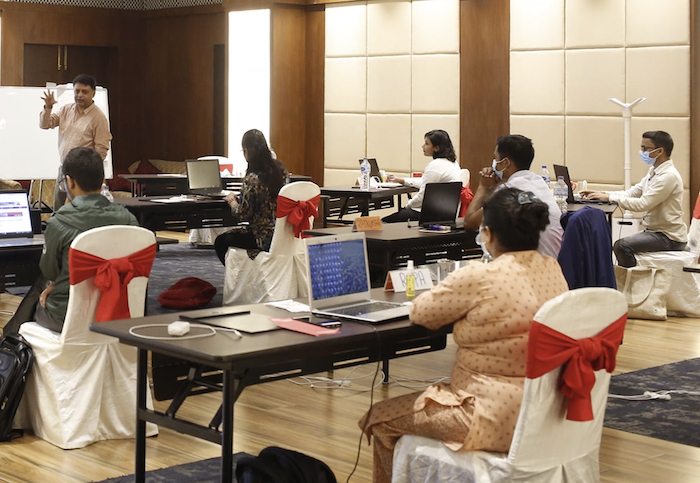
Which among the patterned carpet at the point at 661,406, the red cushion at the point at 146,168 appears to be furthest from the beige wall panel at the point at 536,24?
the red cushion at the point at 146,168

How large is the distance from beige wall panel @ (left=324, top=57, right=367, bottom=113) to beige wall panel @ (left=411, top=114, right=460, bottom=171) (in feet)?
2.41

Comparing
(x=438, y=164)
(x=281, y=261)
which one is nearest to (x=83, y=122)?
(x=281, y=261)

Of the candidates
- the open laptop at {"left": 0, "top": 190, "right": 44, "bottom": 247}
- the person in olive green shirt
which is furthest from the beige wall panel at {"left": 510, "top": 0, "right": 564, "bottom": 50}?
the person in olive green shirt

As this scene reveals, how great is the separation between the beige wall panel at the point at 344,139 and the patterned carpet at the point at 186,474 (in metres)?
7.17

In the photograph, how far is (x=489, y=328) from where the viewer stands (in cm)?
288

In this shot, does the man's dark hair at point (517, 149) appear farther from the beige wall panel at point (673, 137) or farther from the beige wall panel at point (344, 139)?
the beige wall panel at point (344, 139)

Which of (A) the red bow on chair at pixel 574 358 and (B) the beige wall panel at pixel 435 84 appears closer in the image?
(A) the red bow on chair at pixel 574 358

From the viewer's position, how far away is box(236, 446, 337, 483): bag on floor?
316 centimetres

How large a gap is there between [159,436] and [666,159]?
14.5 ft

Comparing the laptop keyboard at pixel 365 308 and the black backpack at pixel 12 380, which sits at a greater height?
the laptop keyboard at pixel 365 308

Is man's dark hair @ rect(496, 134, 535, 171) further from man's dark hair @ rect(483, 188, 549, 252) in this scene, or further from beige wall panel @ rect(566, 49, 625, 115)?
beige wall panel @ rect(566, 49, 625, 115)

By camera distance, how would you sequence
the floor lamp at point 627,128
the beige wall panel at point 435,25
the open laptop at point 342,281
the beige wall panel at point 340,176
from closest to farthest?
the open laptop at point 342,281, the floor lamp at point 627,128, the beige wall panel at point 435,25, the beige wall panel at point 340,176

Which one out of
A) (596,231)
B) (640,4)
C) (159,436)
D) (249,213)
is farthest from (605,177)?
(159,436)

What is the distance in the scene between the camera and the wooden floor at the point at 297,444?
382cm
